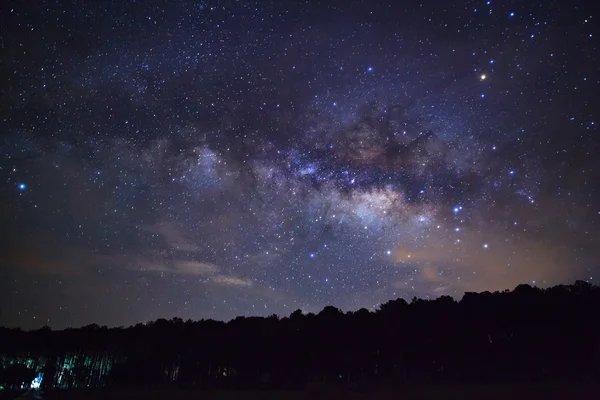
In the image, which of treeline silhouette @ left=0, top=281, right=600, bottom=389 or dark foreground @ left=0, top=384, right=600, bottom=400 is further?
treeline silhouette @ left=0, top=281, right=600, bottom=389

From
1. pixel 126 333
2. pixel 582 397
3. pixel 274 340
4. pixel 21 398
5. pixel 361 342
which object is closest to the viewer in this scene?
pixel 582 397

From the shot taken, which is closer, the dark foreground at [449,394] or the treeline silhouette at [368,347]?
the dark foreground at [449,394]

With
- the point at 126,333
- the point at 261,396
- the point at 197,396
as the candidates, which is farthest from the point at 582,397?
the point at 126,333

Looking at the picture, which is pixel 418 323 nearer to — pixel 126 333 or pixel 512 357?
pixel 512 357

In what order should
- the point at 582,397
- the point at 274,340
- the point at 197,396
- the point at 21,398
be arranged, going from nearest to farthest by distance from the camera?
the point at 582,397 → the point at 21,398 → the point at 197,396 → the point at 274,340

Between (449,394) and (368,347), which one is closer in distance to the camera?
(449,394)

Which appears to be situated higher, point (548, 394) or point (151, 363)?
point (548, 394)

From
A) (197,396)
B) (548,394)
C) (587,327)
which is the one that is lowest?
(197,396)

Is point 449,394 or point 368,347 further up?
point 368,347

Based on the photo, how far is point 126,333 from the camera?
56.9 metres

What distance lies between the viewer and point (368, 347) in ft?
131

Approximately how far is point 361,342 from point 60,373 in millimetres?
51384

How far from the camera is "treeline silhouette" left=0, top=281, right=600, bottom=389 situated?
107 ft

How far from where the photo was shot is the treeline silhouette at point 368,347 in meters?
32.5
